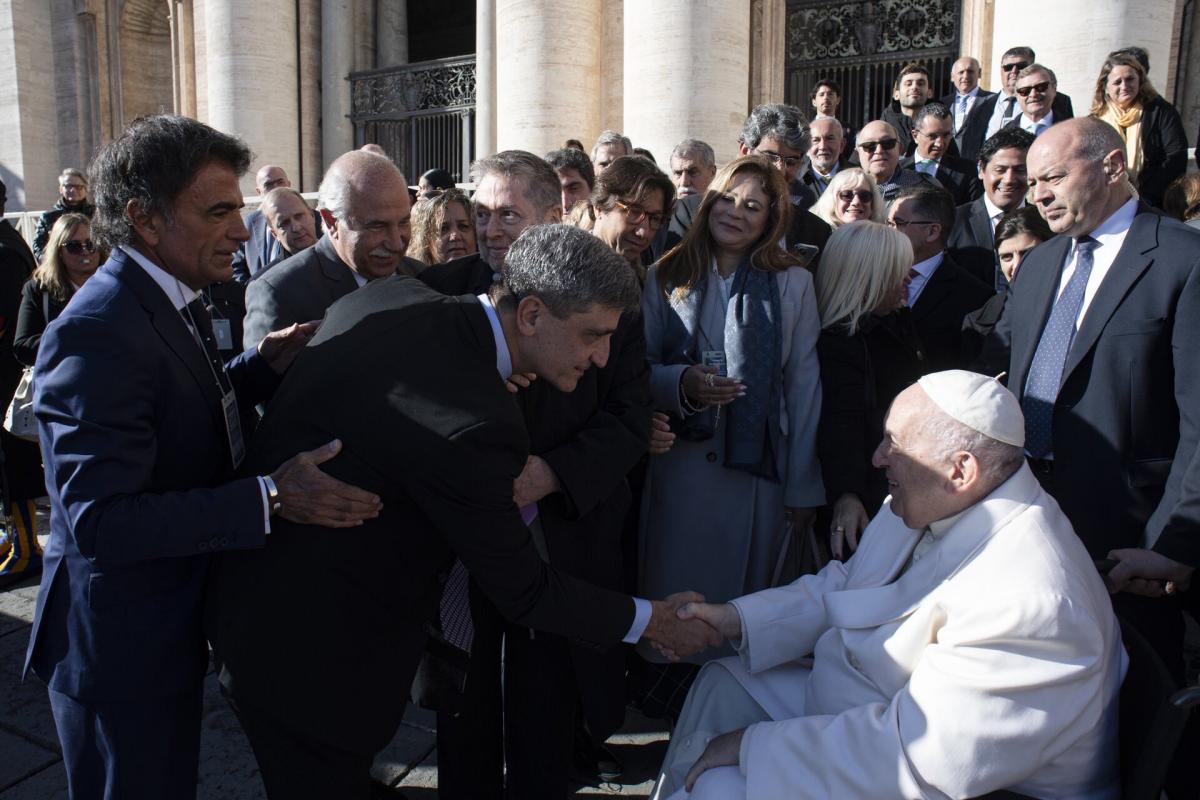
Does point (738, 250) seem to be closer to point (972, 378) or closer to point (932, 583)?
point (972, 378)

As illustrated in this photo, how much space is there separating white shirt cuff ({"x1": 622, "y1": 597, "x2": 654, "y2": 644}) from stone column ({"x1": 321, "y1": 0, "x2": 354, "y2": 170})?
12.9 m

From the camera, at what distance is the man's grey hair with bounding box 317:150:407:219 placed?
2996 millimetres

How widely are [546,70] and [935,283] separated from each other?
6433 mm

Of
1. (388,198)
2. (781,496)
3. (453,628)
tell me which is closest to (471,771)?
(453,628)

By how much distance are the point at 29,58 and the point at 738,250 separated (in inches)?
720

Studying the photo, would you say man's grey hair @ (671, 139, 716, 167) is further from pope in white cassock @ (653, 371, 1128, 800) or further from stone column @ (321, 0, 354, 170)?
stone column @ (321, 0, 354, 170)

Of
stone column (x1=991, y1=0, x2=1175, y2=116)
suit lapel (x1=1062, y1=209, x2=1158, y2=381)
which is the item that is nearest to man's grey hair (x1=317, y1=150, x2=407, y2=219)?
suit lapel (x1=1062, y1=209, x2=1158, y2=381)

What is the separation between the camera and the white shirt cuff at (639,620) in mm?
2408

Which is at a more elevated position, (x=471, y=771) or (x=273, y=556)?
(x=273, y=556)

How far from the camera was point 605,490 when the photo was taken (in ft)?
8.80

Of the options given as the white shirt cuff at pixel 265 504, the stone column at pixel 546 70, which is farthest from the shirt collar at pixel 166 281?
the stone column at pixel 546 70

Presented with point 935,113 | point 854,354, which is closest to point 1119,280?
point 854,354

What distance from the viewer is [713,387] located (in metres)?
3.10

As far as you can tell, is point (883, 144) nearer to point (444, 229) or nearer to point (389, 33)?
point (444, 229)
